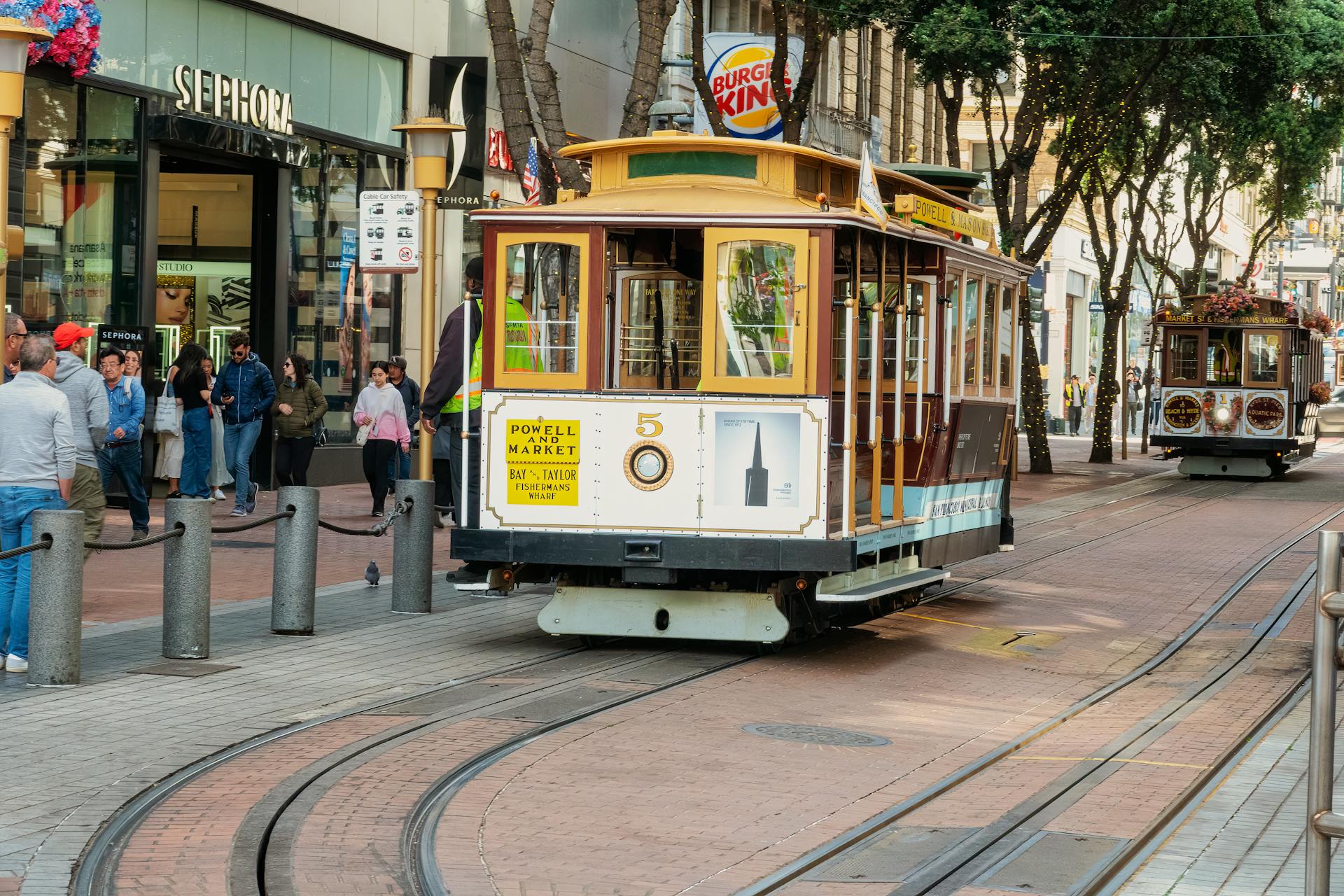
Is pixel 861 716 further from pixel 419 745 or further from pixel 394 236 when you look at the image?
pixel 394 236

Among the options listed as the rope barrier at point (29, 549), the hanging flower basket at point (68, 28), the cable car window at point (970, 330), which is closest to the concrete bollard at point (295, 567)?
the rope barrier at point (29, 549)

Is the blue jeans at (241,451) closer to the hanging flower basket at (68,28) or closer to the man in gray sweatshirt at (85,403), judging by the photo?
the hanging flower basket at (68,28)

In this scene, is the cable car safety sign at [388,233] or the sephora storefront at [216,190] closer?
the cable car safety sign at [388,233]

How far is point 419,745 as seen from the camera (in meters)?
8.63

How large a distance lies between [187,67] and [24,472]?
41.2 ft

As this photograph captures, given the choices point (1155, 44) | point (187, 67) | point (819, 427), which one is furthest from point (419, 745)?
point (1155, 44)

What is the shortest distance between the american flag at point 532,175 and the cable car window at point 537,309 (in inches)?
153

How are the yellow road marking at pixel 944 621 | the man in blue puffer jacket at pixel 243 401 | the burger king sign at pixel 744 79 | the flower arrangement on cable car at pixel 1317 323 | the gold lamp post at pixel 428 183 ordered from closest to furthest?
the yellow road marking at pixel 944 621, the gold lamp post at pixel 428 183, the man in blue puffer jacket at pixel 243 401, the burger king sign at pixel 744 79, the flower arrangement on cable car at pixel 1317 323

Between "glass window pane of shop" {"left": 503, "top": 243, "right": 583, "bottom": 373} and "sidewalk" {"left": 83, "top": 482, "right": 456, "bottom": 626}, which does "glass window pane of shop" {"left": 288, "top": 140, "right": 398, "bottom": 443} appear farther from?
"glass window pane of shop" {"left": 503, "top": 243, "right": 583, "bottom": 373}

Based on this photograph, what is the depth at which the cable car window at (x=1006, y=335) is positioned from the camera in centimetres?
1488

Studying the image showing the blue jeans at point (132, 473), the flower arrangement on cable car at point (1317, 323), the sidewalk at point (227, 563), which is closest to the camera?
the sidewalk at point (227, 563)

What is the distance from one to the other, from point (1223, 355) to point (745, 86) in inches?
595

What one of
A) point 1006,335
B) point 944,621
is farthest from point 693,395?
point 1006,335

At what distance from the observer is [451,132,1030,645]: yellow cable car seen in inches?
447
